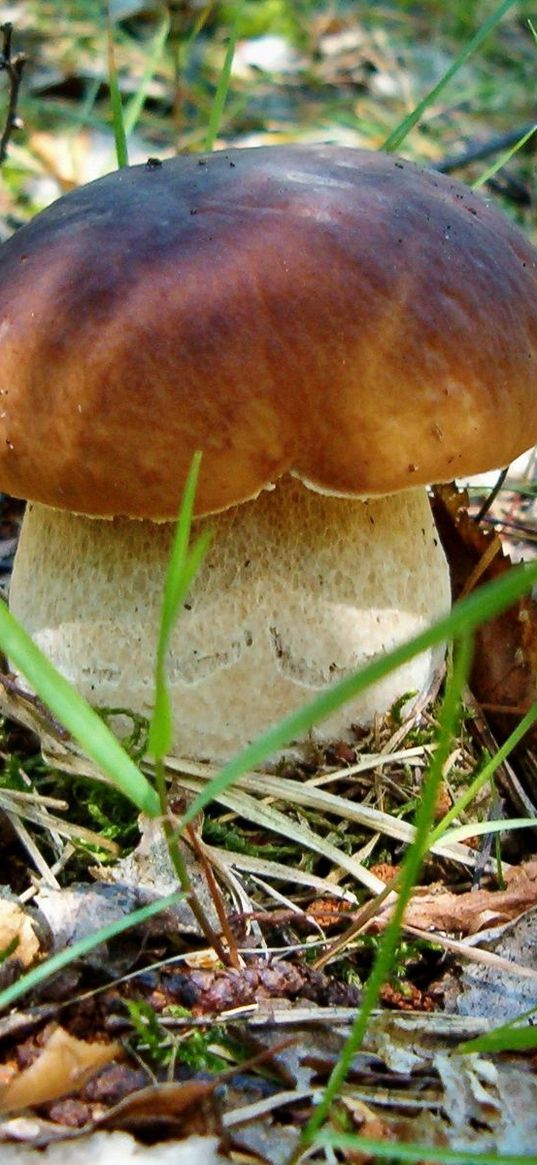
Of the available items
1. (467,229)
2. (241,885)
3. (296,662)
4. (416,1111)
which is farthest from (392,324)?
(416,1111)

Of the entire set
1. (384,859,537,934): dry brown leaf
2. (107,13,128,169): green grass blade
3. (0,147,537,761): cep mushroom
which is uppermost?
(107,13,128,169): green grass blade

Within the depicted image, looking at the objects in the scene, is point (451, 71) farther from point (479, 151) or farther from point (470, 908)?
point (479, 151)

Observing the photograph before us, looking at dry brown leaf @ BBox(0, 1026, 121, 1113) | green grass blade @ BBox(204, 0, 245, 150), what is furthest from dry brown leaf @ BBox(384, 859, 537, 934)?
green grass blade @ BBox(204, 0, 245, 150)

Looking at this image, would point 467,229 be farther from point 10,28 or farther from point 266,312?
point 10,28

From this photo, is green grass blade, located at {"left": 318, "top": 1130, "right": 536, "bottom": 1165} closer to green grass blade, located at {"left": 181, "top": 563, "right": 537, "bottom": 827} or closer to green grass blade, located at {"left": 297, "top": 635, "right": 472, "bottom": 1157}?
green grass blade, located at {"left": 297, "top": 635, "right": 472, "bottom": 1157}

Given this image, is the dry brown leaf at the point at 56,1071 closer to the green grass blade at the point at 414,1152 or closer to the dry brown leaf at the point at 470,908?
the green grass blade at the point at 414,1152

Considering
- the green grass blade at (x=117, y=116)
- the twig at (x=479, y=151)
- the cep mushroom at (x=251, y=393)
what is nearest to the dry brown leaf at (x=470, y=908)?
the cep mushroom at (x=251, y=393)
